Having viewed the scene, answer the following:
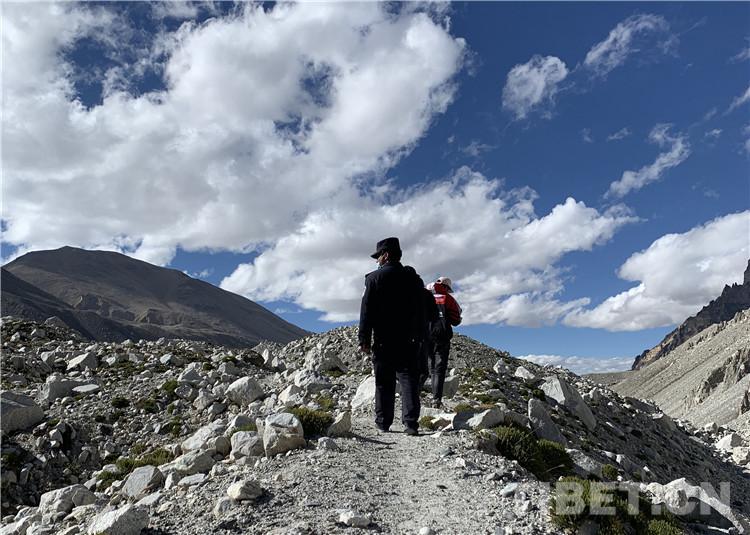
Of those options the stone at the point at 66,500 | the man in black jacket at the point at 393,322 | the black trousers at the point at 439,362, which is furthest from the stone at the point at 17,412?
the black trousers at the point at 439,362

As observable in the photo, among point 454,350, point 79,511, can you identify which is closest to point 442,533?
point 79,511

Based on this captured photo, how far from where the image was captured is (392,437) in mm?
11789

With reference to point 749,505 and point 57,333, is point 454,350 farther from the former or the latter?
point 57,333

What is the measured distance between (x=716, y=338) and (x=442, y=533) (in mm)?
208877

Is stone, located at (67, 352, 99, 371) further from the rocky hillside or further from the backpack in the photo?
the backpack

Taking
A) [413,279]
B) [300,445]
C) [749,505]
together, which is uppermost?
[413,279]

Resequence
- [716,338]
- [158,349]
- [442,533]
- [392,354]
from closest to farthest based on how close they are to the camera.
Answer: [442,533]
[392,354]
[158,349]
[716,338]

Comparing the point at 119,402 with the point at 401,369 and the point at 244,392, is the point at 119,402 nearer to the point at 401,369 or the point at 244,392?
the point at 244,392

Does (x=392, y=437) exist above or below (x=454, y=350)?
below

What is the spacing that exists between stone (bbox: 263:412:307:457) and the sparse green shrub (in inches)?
186

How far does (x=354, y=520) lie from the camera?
7090 mm

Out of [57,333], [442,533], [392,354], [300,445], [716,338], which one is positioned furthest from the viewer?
[716,338]

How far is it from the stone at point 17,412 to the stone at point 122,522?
47.3 feet

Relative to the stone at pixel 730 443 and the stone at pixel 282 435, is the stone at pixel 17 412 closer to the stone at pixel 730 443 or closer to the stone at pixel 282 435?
the stone at pixel 282 435
